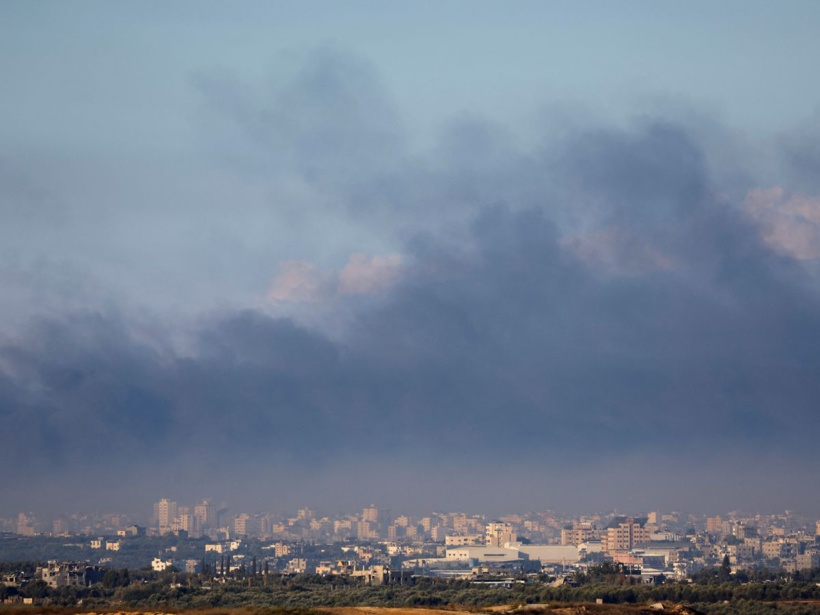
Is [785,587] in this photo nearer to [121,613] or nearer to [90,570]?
[90,570]

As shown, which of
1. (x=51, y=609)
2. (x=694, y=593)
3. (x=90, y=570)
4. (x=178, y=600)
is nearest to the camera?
(x=51, y=609)

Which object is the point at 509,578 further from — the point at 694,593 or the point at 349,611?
the point at 349,611

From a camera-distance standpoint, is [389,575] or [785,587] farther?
[389,575]

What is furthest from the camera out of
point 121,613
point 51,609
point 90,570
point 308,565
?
point 308,565

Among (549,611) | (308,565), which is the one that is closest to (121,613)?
(549,611)

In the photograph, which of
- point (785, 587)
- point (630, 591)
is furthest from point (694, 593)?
point (785, 587)

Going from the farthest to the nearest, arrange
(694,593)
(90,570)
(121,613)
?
(90,570)
(694,593)
(121,613)

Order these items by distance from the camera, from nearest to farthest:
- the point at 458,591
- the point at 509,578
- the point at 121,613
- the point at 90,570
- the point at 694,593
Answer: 1. the point at 121,613
2. the point at 694,593
3. the point at 458,591
4. the point at 90,570
5. the point at 509,578

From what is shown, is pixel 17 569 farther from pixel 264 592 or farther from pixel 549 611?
pixel 549 611

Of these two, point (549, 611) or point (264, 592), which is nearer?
point (549, 611)
